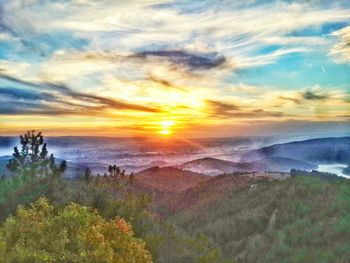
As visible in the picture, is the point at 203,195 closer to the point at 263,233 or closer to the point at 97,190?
the point at 263,233

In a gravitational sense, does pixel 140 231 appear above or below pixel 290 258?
above

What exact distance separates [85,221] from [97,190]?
782 cm

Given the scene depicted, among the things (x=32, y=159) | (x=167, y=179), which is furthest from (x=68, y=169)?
(x=167, y=179)

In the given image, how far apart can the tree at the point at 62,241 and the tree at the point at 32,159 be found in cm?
1237

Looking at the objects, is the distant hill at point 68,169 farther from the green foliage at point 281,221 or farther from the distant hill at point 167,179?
the distant hill at point 167,179

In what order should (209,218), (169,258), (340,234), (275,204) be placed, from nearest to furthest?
(169,258) < (340,234) < (275,204) < (209,218)

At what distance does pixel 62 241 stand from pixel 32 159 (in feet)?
57.8

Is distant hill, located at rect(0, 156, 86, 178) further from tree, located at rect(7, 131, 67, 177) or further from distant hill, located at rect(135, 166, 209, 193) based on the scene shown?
distant hill, located at rect(135, 166, 209, 193)

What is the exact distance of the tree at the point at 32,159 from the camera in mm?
28922

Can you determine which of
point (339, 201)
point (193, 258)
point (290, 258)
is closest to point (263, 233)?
point (339, 201)

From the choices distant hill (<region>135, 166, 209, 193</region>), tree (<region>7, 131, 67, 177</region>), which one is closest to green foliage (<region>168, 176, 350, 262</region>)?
distant hill (<region>135, 166, 209, 193</region>)

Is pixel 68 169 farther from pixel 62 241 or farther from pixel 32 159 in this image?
pixel 62 241

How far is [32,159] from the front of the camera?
31516 mm

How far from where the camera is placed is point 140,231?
2117cm
